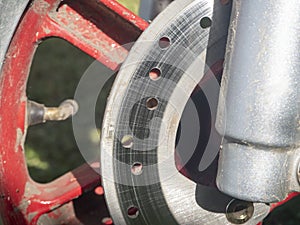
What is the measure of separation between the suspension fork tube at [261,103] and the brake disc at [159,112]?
4.5 inches

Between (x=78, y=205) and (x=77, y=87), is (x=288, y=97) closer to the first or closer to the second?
(x=78, y=205)

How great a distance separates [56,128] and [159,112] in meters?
1.33

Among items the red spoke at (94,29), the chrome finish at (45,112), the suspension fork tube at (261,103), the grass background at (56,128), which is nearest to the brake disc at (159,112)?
the suspension fork tube at (261,103)

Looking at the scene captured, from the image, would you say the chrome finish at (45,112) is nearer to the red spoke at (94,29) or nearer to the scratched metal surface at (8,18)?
the red spoke at (94,29)

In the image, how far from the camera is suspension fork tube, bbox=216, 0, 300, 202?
1.04 metres

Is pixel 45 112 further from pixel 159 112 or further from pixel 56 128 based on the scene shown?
pixel 56 128

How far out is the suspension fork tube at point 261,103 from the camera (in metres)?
1.04

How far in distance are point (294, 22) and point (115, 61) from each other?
507 millimetres

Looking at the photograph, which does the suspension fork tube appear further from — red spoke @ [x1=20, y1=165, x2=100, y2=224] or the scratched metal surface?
red spoke @ [x1=20, y1=165, x2=100, y2=224]

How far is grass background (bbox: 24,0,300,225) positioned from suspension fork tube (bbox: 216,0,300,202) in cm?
95

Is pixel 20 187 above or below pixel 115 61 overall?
below

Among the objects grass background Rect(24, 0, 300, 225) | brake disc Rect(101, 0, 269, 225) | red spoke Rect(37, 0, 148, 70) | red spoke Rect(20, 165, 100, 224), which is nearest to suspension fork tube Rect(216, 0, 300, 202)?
brake disc Rect(101, 0, 269, 225)

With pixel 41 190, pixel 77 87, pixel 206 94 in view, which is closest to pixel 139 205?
pixel 206 94

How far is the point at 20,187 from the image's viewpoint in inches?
56.5
